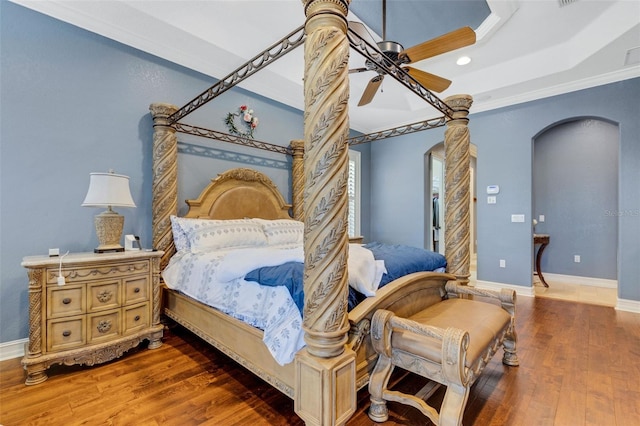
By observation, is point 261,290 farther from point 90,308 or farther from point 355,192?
point 355,192

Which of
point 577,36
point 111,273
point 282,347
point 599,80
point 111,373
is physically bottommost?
point 111,373

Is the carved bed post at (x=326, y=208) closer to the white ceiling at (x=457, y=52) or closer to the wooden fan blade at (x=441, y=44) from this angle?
the wooden fan blade at (x=441, y=44)

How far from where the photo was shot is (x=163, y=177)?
288 centimetres

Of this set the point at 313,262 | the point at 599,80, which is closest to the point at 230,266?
the point at 313,262

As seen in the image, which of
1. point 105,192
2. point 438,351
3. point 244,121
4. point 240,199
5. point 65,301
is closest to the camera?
point 438,351

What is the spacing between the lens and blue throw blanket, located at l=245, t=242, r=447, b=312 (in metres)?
1.59

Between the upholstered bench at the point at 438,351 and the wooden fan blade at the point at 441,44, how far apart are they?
2.02 meters

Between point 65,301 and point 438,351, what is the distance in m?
2.49

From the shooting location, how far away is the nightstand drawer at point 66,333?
1993 millimetres

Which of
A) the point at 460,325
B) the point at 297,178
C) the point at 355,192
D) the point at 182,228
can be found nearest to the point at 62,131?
the point at 182,228

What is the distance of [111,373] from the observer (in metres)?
2.08

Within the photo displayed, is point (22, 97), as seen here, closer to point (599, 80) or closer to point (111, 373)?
point (111, 373)

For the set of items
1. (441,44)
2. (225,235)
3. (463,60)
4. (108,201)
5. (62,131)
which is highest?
(463,60)

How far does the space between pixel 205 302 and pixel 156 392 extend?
0.61 m
